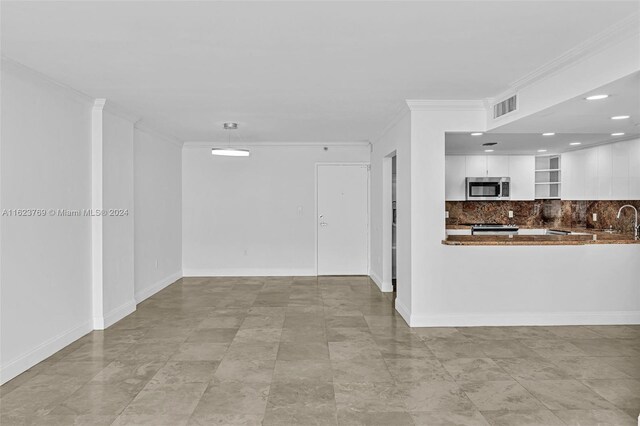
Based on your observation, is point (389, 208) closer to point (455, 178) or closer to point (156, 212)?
point (455, 178)

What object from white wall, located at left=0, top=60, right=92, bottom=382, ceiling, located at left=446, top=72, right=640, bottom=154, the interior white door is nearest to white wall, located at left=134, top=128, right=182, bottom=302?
white wall, located at left=0, top=60, right=92, bottom=382

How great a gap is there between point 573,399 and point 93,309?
4793 mm

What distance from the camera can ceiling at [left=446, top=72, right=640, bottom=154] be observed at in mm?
3428

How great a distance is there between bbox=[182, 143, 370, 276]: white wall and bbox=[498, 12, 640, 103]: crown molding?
4.56 metres

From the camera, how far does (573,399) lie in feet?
10.3

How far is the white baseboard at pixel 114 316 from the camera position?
16.2 feet

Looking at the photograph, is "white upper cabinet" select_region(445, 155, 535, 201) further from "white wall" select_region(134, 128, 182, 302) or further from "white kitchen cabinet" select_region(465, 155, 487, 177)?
"white wall" select_region(134, 128, 182, 302)

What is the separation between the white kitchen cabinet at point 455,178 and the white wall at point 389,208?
1592 millimetres

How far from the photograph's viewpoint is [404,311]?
5410 millimetres

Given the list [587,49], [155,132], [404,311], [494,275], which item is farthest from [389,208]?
[587,49]

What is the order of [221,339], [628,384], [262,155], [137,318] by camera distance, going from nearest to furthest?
1. [628,384]
2. [221,339]
3. [137,318]
4. [262,155]

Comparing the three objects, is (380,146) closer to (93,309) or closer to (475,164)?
(475,164)

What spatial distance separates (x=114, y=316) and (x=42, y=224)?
1.70 metres

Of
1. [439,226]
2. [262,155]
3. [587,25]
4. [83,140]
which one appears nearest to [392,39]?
[587,25]
